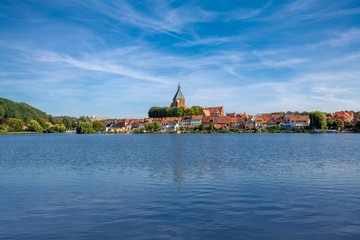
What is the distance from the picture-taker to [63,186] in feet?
57.0

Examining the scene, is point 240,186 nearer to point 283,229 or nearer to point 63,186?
point 283,229

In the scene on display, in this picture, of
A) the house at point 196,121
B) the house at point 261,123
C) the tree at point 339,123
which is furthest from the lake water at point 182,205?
the house at point 196,121

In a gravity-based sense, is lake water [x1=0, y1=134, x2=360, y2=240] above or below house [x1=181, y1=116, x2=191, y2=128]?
below

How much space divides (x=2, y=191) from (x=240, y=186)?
12912mm

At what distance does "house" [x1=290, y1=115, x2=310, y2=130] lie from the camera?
526 feet

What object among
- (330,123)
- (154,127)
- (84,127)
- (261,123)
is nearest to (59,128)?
(84,127)

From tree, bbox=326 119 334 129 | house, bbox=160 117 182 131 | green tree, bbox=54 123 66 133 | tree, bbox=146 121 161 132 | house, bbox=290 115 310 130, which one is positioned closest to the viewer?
tree, bbox=326 119 334 129

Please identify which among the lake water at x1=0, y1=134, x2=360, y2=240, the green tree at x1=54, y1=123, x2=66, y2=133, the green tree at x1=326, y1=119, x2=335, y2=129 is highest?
the green tree at x1=326, y1=119, x2=335, y2=129

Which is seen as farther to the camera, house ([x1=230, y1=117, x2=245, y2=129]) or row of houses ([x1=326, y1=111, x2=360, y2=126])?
house ([x1=230, y1=117, x2=245, y2=129])

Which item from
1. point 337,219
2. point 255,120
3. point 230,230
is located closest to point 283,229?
point 230,230

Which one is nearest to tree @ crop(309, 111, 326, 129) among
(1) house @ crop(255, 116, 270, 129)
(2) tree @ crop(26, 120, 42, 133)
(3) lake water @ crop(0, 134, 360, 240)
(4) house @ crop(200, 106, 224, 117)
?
(1) house @ crop(255, 116, 270, 129)

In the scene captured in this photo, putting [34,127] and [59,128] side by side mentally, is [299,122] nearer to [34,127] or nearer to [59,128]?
[59,128]

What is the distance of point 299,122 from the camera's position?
530 ft

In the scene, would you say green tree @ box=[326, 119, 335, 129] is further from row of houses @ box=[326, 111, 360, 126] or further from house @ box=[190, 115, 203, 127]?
house @ box=[190, 115, 203, 127]
